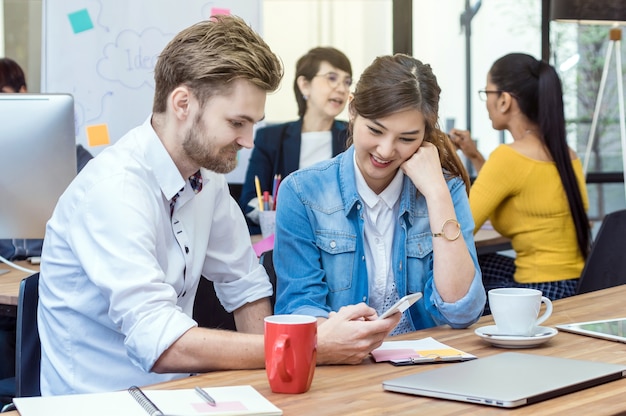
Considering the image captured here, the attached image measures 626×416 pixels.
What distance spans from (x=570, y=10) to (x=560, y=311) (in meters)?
2.76

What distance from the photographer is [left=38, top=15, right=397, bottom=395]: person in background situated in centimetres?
140

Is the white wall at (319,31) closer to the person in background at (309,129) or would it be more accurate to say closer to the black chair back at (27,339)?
the person in background at (309,129)

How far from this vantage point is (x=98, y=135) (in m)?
4.06

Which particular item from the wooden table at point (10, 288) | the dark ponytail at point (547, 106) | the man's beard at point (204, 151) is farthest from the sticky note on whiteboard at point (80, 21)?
the man's beard at point (204, 151)

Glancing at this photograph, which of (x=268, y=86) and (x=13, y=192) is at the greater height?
(x=268, y=86)

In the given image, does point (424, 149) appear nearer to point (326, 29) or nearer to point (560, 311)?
point (560, 311)

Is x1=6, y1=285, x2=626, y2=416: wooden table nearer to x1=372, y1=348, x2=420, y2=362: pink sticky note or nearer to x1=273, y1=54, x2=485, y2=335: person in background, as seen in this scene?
x1=372, y1=348, x2=420, y2=362: pink sticky note

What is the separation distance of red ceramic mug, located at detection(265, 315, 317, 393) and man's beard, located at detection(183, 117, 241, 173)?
0.46 m

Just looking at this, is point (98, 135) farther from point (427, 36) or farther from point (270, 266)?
point (270, 266)

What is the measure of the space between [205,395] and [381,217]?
2.86 feet

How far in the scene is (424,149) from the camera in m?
1.94

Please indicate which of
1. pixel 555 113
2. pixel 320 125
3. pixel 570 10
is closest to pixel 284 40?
pixel 320 125

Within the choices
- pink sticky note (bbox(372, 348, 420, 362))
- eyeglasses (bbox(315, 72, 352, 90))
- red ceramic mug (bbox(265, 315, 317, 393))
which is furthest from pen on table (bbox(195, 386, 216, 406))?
eyeglasses (bbox(315, 72, 352, 90))

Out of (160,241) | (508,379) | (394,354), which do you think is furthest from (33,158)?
(508,379)
